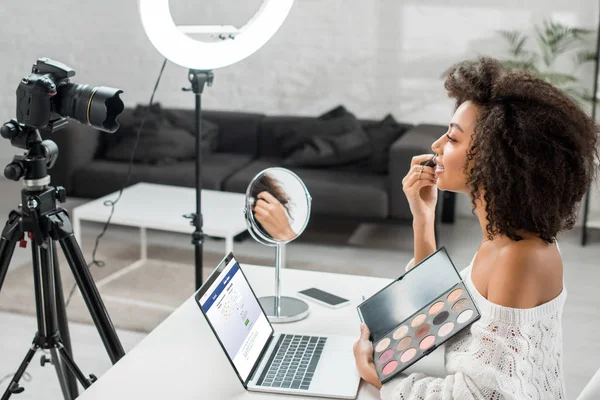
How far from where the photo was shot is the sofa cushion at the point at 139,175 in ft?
14.2

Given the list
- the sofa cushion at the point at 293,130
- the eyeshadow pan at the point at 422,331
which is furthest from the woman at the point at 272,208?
the sofa cushion at the point at 293,130

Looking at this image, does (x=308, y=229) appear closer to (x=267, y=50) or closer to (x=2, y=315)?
(x=267, y=50)

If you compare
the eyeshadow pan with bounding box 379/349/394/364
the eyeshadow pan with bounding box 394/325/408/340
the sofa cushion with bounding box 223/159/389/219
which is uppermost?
the eyeshadow pan with bounding box 394/325/408/340

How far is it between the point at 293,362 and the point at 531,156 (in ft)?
1.90

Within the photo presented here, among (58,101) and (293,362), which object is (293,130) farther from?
(293,362)

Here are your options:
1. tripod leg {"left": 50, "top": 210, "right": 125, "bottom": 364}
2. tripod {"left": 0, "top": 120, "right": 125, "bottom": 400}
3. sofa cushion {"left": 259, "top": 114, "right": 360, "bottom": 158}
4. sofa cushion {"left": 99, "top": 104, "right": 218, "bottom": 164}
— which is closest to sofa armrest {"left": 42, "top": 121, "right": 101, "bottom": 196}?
sofa cushion {"left": 99, "top": 104, "right": 218, "bottom": 164}

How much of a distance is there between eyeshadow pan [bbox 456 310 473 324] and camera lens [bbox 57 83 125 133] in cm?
88

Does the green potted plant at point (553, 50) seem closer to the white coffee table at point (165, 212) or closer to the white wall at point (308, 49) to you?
the white wall at point (308, 49)

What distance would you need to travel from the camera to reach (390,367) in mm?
1363

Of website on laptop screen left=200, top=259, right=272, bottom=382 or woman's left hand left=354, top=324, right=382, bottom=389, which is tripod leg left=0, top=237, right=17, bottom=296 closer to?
website on laptop screen left=200, top=259, right=272, bottom=382

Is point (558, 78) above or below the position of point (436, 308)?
above

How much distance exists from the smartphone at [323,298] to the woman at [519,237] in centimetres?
36

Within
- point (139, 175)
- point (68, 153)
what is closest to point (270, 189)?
point (139, 175)

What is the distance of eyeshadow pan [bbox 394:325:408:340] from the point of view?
1414 mm
